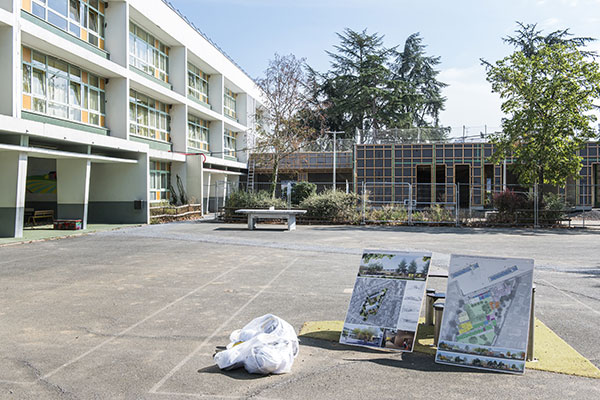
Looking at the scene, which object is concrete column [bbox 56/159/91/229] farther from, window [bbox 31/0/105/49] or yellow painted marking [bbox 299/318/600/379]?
yellow painted marking [bbox 299/318/600/379]

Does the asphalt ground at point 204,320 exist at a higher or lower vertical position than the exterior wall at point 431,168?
lower

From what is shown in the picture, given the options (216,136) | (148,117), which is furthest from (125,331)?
(216,136)

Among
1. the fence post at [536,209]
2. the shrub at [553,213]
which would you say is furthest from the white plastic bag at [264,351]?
the shrub at [553,213]

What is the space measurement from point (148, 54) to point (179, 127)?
465 cm

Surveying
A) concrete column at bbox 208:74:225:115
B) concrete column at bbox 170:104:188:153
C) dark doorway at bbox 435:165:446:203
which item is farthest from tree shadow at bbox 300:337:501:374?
concrete column at bbox 208:74:225:115

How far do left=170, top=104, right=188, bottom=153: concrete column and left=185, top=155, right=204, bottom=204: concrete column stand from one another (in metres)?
0.87

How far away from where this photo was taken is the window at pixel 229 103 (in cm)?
4006

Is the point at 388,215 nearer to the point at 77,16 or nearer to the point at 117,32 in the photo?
the point at 117,32

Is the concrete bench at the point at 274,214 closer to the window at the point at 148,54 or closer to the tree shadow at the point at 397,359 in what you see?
the window at the point at 148,54

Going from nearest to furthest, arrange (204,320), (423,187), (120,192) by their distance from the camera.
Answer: (204,320) < (120,192) < (423,187)

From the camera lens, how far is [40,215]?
906 inches

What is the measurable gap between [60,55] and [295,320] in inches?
705

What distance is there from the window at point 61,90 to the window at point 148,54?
3.21m

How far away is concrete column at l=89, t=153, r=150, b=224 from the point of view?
23.9 metres
